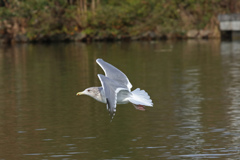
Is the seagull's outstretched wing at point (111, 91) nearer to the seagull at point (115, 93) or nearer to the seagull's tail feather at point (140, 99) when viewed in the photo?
the seagull at point (115, 93)

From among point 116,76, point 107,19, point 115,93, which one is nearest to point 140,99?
point 115,93

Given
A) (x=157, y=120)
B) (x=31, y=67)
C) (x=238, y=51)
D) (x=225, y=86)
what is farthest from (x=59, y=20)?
(x=157, y=120)

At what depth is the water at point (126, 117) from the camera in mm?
13147

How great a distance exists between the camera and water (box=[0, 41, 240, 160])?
13147mm

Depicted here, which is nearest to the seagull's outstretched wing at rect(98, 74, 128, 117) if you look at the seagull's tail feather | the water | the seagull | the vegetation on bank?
the seagull

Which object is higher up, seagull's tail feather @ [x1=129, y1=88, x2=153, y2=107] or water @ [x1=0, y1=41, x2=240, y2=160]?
seagull's tail feather @ [x1=129, y1=88, x2=153, y2=107]

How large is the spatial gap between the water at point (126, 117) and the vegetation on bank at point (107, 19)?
101 feet

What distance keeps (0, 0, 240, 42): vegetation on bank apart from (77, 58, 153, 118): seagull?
47.9m

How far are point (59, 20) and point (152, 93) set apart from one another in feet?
143

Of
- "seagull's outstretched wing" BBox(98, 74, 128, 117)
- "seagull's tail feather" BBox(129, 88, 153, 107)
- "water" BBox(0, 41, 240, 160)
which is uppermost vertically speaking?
"seagull's outstretched wing" BBox(98, 74, 128, 117)

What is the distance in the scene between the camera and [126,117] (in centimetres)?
1722

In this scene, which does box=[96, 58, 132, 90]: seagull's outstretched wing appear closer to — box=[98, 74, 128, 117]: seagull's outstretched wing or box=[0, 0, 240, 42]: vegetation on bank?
box=[98, 74, 128, 117]: seagull's outstretched wing

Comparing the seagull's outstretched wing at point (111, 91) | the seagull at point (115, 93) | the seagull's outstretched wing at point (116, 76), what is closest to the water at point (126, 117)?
the seagull at point (115, 93)

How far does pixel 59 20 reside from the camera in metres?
64.3
